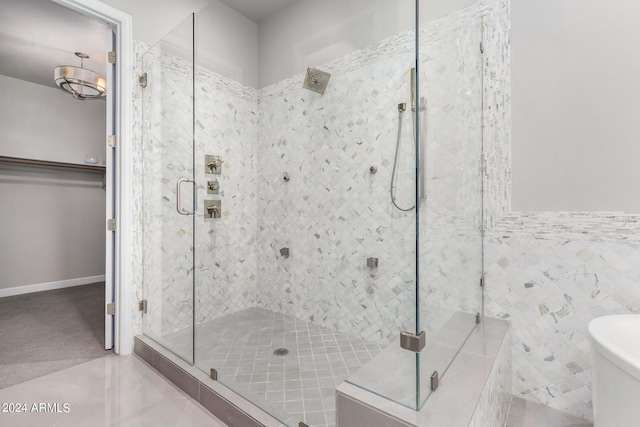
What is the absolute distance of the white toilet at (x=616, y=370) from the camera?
2.97 feet

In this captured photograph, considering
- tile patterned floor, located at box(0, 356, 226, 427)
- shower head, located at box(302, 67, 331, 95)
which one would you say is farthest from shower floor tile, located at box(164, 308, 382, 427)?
shower head, located at box(302, 67, 331, 95)

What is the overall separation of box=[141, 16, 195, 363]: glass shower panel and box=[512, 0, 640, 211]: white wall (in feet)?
6.69

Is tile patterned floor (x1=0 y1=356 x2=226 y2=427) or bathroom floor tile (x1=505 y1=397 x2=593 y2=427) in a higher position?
bathroom floor tile (x1=505 y1=397 x2=593 y2=427)

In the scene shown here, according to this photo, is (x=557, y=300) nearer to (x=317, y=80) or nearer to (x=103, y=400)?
(x=317, y=80)

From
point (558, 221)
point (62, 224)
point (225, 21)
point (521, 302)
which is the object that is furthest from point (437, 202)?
point (62, 224)

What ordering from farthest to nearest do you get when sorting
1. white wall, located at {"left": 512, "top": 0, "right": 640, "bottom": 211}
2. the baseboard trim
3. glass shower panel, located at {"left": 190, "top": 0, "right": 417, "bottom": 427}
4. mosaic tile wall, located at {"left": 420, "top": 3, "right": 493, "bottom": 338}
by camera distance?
the baseboard trim, glass shower panel, located at {"left": 190, "top": 0, "right": 417, "bottom": 427}, white wall, located at {"left": 512, "top": 0, "right": 640, "bottom": 211}, mosaic tile wall, located at {"left": 420, "top": 3, "right": 493, "bottom": 338}

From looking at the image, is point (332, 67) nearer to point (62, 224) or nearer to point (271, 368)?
point (271, 368)

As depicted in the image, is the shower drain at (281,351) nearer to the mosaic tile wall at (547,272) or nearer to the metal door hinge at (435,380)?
the metal door hinge at (435,380)

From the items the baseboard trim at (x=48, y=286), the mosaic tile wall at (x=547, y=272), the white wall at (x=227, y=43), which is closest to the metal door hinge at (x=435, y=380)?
the mosaic tile wall at (x=547, y=272)

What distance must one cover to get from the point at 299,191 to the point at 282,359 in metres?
1.07

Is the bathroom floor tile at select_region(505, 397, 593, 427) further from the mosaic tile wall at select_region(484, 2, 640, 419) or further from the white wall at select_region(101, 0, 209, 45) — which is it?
the white wall at select_region(101, 0, 209, 45)

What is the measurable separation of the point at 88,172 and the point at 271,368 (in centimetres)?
446

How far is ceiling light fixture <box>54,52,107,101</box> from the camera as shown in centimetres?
299

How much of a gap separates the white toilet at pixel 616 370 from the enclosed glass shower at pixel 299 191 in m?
0.50
